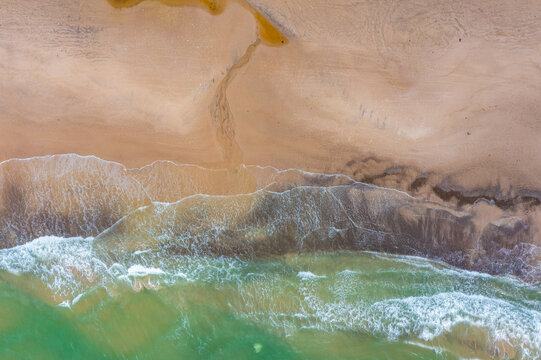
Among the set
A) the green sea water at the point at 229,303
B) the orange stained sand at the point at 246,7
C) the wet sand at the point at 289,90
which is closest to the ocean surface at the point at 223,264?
the green sea water at the point at 229,303

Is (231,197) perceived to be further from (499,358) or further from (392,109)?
(499,358)

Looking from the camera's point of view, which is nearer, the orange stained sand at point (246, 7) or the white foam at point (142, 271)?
the orange stained sand at point (246, 7)

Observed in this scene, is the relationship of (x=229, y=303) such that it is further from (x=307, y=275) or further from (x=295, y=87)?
(x=295, y=87)

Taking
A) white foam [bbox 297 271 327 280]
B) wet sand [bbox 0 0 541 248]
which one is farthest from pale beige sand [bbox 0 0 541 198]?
white foam [bbox 297 271 327 280]

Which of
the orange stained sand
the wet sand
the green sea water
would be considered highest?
the orange stained sand

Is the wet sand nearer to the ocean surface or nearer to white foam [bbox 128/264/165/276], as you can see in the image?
the ocean surface

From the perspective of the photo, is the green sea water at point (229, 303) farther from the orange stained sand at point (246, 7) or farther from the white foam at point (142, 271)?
the orange stained sand at point (246, 7)
